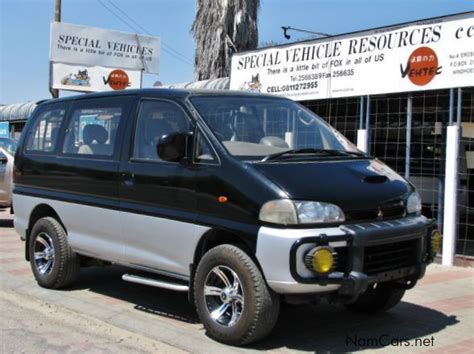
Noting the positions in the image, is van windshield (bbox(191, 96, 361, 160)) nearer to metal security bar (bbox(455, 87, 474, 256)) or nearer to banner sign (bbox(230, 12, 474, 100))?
banner sign (bbox(230, 12, 474, 100))

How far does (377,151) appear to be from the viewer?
10.3 m

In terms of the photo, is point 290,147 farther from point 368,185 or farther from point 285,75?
point 285,75

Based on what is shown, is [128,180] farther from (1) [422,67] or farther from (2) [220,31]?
(2) [220,31]

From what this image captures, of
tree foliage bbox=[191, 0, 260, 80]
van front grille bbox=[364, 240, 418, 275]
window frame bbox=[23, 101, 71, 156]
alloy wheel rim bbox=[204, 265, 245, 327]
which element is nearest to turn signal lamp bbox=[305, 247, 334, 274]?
van front grille bbox=[364, 240, 418, 275]

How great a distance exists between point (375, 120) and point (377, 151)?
51cm

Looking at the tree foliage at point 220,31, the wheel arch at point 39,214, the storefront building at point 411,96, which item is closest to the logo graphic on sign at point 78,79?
the tree foliage at point 220,31

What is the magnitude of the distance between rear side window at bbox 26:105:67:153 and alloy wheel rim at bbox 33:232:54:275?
3.27ft

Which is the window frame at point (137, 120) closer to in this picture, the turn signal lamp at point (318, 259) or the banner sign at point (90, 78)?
the turn signal lamp at point (318, 259)

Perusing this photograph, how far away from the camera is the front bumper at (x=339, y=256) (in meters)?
4.45

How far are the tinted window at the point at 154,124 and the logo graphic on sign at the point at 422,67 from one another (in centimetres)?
456

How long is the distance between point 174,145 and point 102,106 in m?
1.55

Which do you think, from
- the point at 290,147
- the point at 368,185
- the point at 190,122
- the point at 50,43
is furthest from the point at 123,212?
the point at 50,43

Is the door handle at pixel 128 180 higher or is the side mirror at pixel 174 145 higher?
the side mirror at pixel 174 145

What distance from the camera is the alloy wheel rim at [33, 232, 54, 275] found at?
6916 mm
